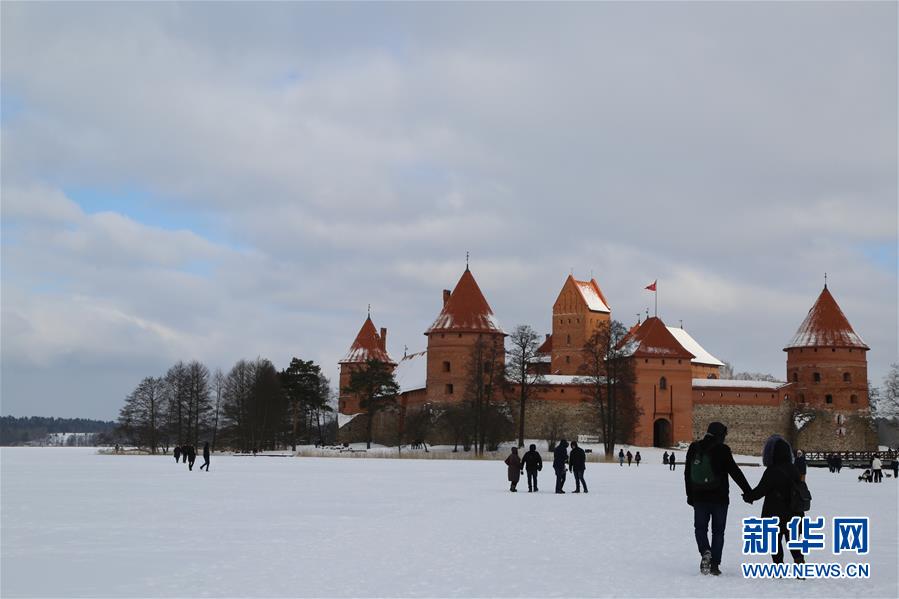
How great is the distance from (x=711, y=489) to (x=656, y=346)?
54.6 metres

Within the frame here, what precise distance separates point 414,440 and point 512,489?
41447 millimetres

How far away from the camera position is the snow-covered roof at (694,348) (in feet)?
251

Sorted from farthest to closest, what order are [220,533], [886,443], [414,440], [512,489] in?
1. [886,443]
2. [414,440]
3. [512,489]
4. [220,533]

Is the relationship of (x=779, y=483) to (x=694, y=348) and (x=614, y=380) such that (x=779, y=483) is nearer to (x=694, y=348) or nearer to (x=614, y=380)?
(x=614, y=380)

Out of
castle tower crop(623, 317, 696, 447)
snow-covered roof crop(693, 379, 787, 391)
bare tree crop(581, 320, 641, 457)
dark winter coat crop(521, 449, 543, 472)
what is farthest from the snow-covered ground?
snow-covered roof crop(693, 379, 787, 391)

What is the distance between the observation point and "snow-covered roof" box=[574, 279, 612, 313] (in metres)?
75.4

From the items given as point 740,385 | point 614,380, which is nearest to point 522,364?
point 614,380

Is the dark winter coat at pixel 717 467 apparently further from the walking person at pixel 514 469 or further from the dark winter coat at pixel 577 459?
the walking person at pixel 514 469

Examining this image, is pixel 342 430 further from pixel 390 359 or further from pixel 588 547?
pixel 588 547

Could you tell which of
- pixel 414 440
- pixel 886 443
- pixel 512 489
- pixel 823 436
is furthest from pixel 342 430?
pixel 512 489

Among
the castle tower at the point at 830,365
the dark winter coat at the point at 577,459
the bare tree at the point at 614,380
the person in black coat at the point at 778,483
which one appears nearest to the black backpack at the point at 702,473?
the person in black coat at the point at 778,483

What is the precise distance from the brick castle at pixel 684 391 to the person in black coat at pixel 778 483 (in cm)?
5113

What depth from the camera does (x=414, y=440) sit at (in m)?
62.1

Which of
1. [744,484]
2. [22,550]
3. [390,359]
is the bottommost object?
[22,550]
